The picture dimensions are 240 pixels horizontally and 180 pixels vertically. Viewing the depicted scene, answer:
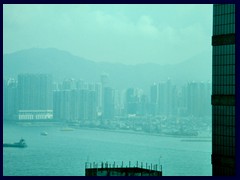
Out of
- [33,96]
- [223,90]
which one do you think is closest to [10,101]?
[33,96]

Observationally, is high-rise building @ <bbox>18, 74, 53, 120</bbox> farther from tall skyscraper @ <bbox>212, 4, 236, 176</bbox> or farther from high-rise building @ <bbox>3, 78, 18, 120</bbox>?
tall skyscraper @ <bbox>212, 4, 236, 176</bbox>

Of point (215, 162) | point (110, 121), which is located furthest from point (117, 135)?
point (215, 162)

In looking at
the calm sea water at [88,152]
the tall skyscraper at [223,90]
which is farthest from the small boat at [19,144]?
the tall skyscraper at [223,90]

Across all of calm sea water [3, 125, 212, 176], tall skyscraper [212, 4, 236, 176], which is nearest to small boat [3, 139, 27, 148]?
calm sea water [3, 125, 212, 176]

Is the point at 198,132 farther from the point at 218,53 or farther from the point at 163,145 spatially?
the point at 218,53

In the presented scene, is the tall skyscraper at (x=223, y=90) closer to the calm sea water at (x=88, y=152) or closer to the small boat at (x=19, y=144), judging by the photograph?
the calm sea water at (x=88, y=152)
